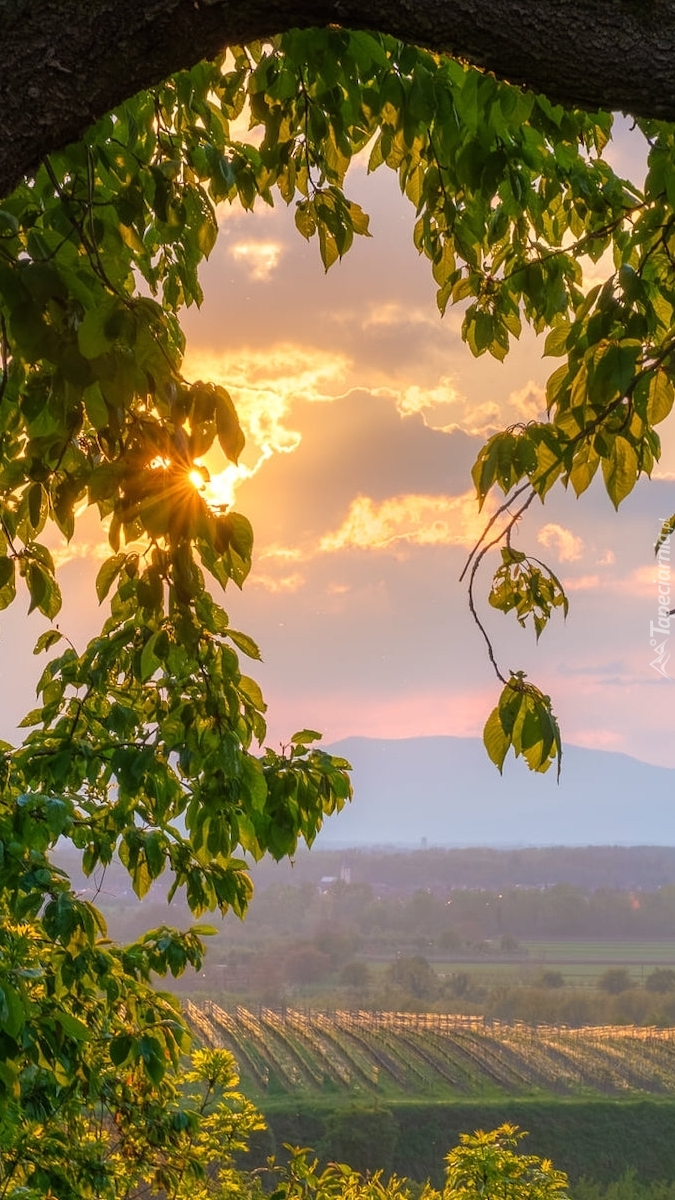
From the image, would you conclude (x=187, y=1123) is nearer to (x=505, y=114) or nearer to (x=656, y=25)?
(x=505, y=114)

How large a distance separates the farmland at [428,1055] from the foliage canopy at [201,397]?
38.0 metres

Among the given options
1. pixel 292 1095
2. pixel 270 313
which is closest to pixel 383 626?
pixel 292 1095

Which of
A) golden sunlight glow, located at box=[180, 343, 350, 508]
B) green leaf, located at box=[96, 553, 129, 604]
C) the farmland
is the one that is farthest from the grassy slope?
green leaf, located at box=[96, 553, 129, 604]

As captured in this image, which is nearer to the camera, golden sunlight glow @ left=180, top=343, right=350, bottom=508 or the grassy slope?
golden sunlight glow @ left=180, top=343, right=350, bottom=508

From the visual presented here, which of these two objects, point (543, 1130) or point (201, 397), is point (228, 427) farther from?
→ point (543, 1130)

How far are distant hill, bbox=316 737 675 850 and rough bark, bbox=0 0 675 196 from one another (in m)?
115

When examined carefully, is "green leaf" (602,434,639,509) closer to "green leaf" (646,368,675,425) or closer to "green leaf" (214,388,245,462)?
"green leaf" (646,368,675,425)

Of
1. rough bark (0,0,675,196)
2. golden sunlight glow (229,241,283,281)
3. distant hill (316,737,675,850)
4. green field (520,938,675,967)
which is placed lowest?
green field (520,938,675,967)

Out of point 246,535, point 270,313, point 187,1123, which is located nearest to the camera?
point 246,535

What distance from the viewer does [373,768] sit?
413 feet

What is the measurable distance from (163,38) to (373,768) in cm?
12719

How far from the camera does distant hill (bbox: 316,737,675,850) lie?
123 m

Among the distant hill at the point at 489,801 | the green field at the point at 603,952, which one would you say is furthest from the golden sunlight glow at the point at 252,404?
the distant hill at the point at 489,801

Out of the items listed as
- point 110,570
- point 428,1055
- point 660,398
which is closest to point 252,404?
point 110,570
